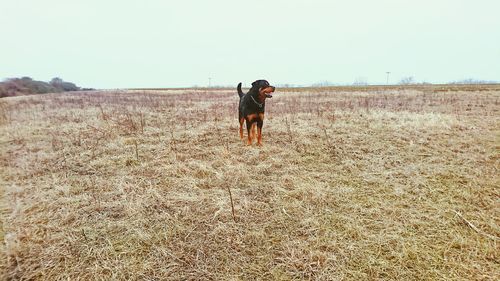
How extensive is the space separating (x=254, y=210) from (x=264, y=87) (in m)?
2.59

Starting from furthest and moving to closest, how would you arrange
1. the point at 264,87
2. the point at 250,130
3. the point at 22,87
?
the point at 22,87, the point at 250,130, the point at 264,87

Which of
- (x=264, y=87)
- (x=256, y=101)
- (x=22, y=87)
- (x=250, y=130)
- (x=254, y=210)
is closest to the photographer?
(x=254, y=210)

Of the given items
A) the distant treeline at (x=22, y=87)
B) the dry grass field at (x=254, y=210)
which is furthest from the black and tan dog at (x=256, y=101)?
the distant treeline at (x=22, y=87)

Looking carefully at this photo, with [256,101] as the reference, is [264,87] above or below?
above

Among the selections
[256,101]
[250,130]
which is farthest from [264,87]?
[250,130]

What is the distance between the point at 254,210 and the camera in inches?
119

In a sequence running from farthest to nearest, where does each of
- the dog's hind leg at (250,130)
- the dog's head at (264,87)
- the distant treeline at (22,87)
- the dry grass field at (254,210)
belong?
the distant treeline at (22,87) < the dog's hind leg at (250,130) < the dog's head at (264,87) < the dry grass field at (254,210)

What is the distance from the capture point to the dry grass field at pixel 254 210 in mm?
2197

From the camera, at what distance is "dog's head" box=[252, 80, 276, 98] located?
479cm

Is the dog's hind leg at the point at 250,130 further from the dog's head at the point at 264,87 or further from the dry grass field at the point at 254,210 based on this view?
the dog's head at the point at 264,87

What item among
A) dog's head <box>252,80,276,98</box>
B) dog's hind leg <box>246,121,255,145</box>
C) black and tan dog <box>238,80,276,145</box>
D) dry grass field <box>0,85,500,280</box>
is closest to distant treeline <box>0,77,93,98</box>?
dry grass field <box>0,85,500,280</box>

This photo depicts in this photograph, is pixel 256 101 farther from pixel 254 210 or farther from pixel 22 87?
pixel 22 87

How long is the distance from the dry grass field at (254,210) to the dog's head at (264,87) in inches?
47.0

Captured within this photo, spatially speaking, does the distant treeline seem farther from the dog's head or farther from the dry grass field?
the dog's head
